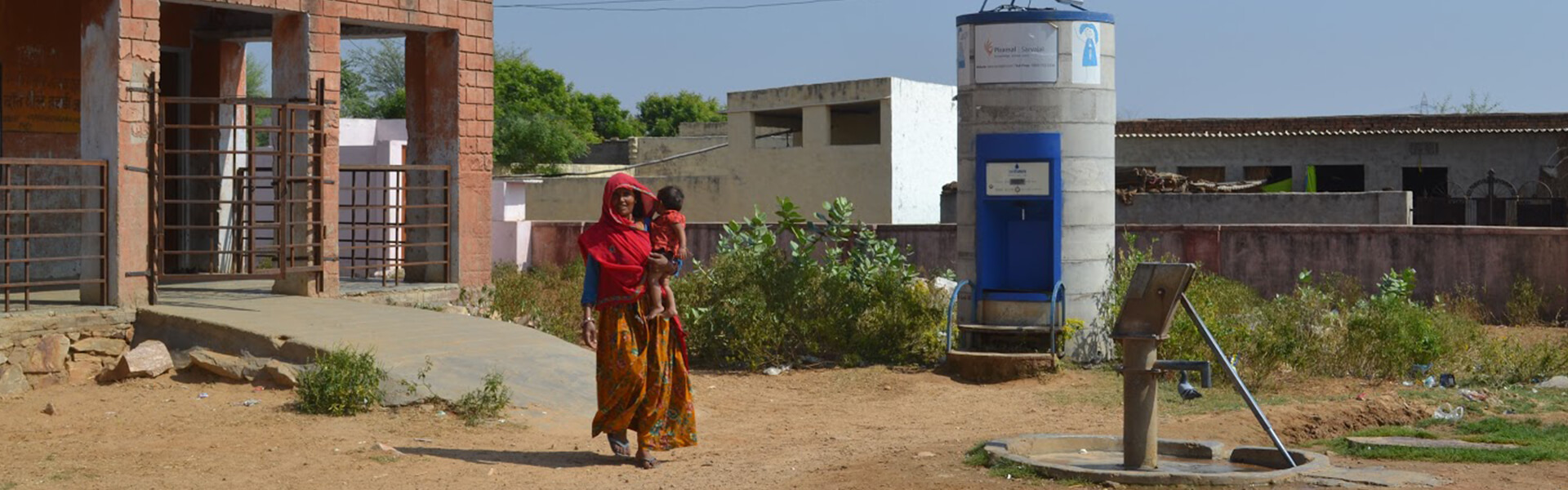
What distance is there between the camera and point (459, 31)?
1355 centimetres

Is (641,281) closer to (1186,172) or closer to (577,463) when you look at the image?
(577,463)

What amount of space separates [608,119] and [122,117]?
5741cm

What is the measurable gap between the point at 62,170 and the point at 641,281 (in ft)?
22.6

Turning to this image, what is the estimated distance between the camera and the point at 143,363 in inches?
421

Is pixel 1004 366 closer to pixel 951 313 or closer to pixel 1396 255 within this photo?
pixel 951 313

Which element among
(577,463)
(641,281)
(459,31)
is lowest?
(577,463)

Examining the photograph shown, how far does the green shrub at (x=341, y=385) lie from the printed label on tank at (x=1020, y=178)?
5266 millimetres

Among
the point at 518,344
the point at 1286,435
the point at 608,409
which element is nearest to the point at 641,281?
the point at 608,409

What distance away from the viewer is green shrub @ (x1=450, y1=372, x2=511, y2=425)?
31.9 ft

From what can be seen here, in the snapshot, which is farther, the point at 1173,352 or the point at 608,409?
the point at 1173,352

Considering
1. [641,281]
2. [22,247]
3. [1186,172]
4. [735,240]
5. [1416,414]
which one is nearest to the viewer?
[641,281]

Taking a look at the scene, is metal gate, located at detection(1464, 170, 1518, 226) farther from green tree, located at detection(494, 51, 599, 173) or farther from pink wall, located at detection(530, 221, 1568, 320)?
green tree, located at detection(494, 51, 599, 173)

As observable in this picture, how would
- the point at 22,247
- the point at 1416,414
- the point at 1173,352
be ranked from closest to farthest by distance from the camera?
the point at 1416,414
the point at 1173,352
the point at 22,247

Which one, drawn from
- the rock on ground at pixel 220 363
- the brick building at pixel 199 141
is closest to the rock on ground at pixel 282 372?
the rock on ground at pixel 220 363
